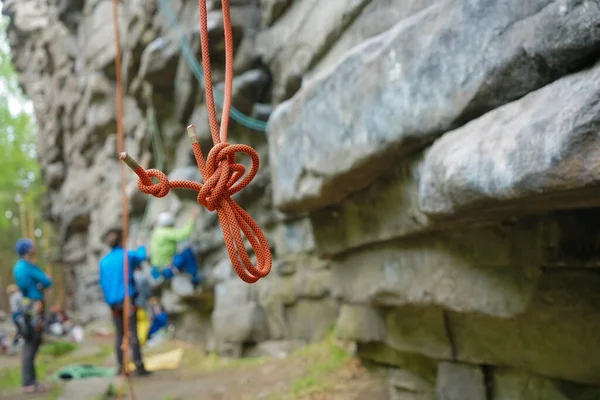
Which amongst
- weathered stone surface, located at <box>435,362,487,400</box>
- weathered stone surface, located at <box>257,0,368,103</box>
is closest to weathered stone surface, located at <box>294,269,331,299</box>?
weathered stone surface, located at <box>257,0,368,103</box>

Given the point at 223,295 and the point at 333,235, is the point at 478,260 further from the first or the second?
the point at 223,295

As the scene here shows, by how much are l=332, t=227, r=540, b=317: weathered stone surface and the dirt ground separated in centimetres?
95

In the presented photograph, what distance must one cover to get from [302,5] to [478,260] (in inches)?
125

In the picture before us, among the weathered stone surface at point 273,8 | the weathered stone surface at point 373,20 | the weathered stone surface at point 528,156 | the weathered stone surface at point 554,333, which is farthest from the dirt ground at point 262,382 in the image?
the weathered stone surface at point 273,8

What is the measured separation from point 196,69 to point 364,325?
179 inches

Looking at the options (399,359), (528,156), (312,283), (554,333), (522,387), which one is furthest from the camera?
(312,283)

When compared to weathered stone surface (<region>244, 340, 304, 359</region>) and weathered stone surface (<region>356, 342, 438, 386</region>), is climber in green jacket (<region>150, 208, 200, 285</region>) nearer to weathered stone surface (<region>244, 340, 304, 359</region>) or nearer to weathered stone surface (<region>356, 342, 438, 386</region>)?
weathered stone surface (<region>244, 340, 304, 359</region>)

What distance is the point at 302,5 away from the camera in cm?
452

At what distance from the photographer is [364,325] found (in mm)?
3801

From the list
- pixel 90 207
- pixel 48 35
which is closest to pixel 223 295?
pixel 90 207

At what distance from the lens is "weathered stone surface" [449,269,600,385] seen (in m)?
2.21

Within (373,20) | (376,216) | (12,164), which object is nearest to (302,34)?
(373,20)

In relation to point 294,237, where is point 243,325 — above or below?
below

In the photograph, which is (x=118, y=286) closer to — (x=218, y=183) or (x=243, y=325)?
(x=243, y=325)
